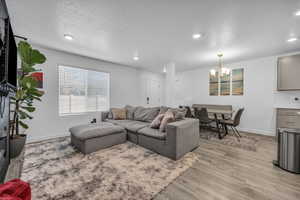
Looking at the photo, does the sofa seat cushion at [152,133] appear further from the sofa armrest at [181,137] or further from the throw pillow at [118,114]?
the throw pillow at [118,114]

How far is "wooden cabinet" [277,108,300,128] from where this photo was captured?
3355 mm

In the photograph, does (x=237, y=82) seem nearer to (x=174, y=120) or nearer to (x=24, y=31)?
(x=174, y=120)

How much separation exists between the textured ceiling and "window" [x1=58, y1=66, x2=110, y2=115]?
84 cm

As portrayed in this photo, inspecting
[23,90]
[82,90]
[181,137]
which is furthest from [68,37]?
[181,137]

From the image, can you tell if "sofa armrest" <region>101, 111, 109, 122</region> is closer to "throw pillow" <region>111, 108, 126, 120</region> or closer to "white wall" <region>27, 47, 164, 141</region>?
"throw pillow" <region>111, 108, 126, 120</region>

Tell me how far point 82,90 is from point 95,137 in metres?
2.20

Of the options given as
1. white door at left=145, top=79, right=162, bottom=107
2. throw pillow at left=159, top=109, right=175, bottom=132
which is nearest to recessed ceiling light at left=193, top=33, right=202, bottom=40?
throw pillow at left=159, top=109, right=175, bottom=132

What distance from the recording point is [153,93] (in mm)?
6750

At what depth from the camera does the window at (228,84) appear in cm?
458

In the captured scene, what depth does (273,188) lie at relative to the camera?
1.66 metres

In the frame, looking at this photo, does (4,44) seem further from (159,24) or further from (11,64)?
(159,24)

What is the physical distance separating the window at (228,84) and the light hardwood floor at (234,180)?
2.57 metres

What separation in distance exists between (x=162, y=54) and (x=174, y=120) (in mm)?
2201

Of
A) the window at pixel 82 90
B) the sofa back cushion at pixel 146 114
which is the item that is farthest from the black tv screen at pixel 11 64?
the sofa back cushion at pixel 146 114
